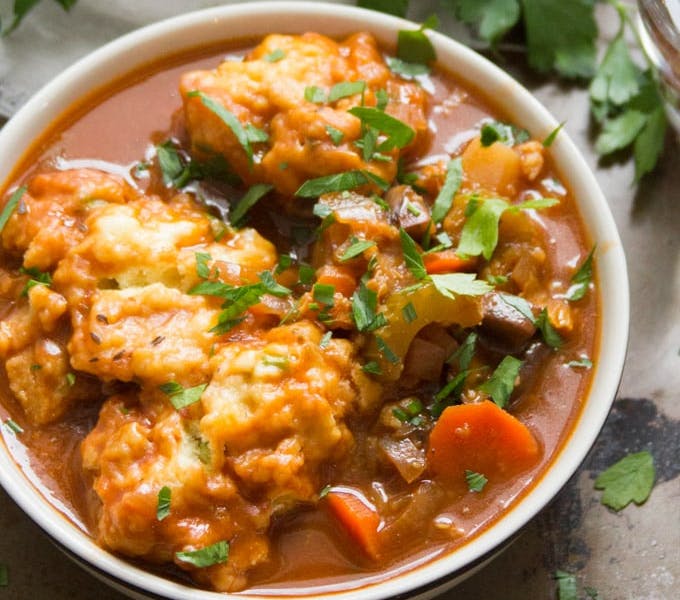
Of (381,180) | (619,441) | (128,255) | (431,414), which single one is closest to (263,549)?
(431,414)

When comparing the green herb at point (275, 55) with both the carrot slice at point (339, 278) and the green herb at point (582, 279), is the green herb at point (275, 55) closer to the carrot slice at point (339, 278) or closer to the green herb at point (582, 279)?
the carrot slice at point (339, 278)

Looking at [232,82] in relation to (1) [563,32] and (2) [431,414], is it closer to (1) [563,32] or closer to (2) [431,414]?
(2) [431,414]

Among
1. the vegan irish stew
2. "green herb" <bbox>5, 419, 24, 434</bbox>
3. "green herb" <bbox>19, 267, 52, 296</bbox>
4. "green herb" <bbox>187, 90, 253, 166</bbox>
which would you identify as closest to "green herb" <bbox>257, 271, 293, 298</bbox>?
the vegan irish stew

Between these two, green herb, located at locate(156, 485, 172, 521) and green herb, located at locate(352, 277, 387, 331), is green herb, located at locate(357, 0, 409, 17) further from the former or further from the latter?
green herb, located at locate(156, 485, 172, 521)

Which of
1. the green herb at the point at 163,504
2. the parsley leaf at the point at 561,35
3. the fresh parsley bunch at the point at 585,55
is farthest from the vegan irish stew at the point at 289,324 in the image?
the parsley leaf at the point at 561,35

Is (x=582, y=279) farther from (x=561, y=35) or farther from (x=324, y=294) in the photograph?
(x=561, y=35)

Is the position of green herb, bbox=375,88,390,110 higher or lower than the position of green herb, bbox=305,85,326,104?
lower
